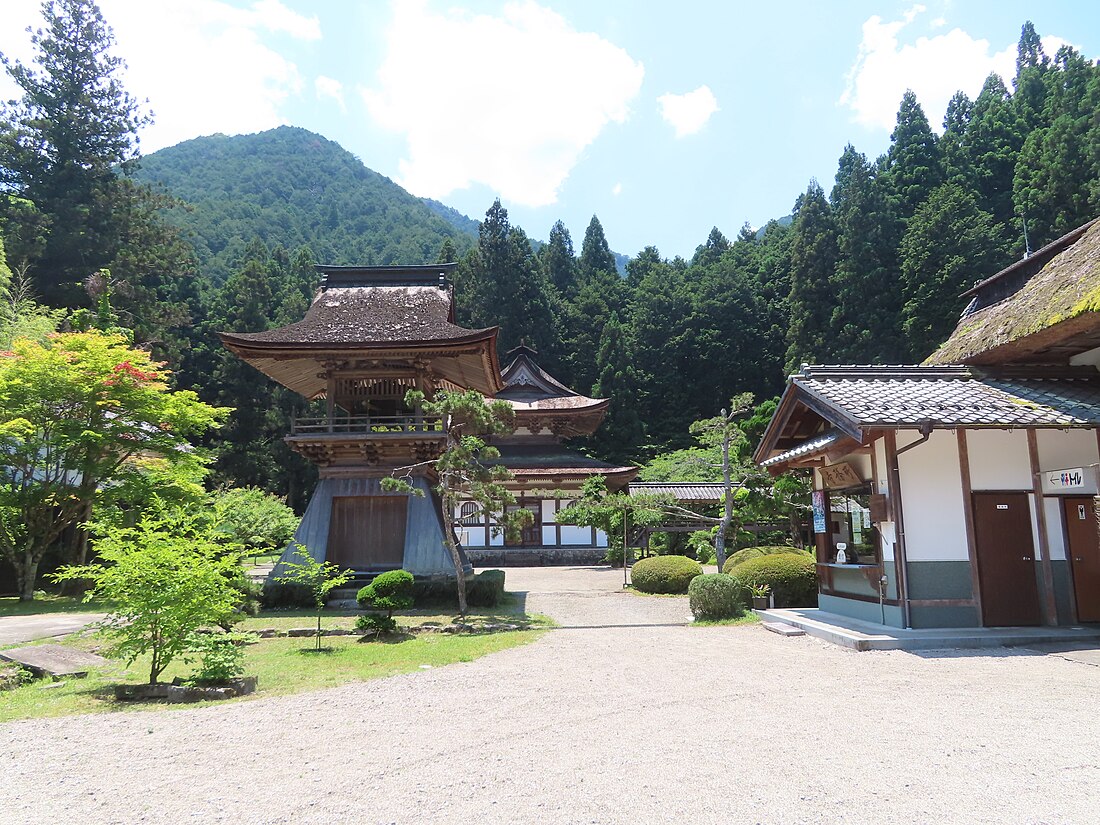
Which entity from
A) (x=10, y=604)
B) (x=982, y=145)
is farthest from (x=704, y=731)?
(x=982, y=145)

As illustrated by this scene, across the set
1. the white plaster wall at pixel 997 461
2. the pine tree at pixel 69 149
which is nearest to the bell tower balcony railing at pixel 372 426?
the white plaster wall at pixel 997 461

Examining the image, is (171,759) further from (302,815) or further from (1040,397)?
(1040,397)

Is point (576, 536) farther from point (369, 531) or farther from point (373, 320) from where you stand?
point (373, 320)

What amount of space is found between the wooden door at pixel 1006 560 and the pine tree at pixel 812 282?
106 ft

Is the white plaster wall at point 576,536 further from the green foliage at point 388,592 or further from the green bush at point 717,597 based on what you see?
the green foliage at point 388,592

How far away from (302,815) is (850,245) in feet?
149

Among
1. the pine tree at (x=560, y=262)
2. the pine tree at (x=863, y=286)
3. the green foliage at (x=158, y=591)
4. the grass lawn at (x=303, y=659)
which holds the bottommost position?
the grass lawn at (x=303, y=659)

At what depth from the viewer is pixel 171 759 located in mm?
4844

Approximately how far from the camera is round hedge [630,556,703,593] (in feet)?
56.8

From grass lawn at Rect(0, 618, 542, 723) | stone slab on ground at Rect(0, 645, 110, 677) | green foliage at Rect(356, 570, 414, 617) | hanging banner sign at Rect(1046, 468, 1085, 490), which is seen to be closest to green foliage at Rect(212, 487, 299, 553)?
green foliage at Rect(356, 570, 414, 617)

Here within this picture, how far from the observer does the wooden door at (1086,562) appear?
30.9 feet

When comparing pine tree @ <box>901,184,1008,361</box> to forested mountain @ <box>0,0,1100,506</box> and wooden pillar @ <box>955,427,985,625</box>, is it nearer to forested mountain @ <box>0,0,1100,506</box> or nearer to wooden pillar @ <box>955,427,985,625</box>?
forested mountain @ <box>0,0,1100,506</box>

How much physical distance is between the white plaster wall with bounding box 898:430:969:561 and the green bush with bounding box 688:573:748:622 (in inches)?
138

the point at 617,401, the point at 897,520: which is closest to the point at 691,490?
the point at 617,401
